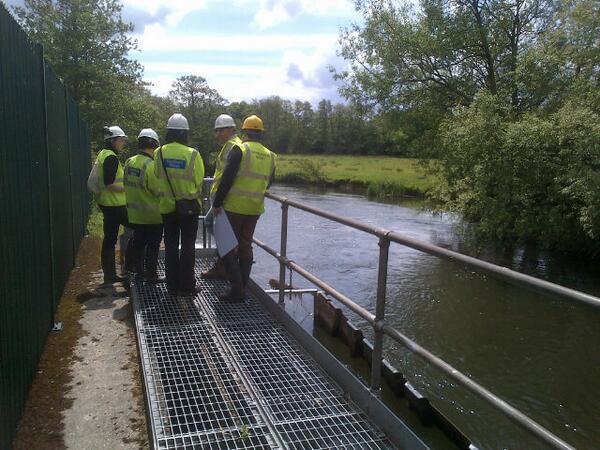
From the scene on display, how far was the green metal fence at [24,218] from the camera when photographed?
9.70 ft

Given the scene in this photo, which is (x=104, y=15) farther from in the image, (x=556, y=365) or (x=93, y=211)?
(x=556, y=365)

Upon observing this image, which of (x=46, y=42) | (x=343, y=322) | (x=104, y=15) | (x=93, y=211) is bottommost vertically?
(x=343, y=322)

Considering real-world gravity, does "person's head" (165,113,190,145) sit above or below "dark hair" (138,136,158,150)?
above

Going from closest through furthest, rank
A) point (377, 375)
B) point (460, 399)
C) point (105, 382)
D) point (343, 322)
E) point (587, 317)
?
point (377, 375) < point (105, 382) < point (460, 399) < point (343, 322) < point (587, 317)

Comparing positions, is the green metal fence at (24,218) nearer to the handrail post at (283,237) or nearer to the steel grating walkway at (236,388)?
the steel grating walkway at (236,388)

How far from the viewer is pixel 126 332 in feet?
15.3

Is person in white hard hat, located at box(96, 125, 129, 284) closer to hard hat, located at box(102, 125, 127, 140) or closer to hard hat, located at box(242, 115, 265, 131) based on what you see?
hard hat, located at box(102, 125, 127, 140)

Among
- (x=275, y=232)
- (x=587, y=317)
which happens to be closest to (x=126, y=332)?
A: (x=587, y=317)

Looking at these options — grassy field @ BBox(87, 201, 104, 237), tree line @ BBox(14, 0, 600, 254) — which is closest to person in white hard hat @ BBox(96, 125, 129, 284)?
grassy field @ BBox(87, 201, 104, 237)

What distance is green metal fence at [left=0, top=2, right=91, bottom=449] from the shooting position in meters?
2.96

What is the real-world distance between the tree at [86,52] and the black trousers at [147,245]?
19.5 metres

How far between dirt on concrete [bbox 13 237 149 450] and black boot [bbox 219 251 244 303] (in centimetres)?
91

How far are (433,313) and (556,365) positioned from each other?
3.36m

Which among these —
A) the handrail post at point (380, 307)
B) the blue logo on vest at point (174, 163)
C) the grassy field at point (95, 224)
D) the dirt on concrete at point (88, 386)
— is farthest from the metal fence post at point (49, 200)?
the grassy field at point (95, 224)
